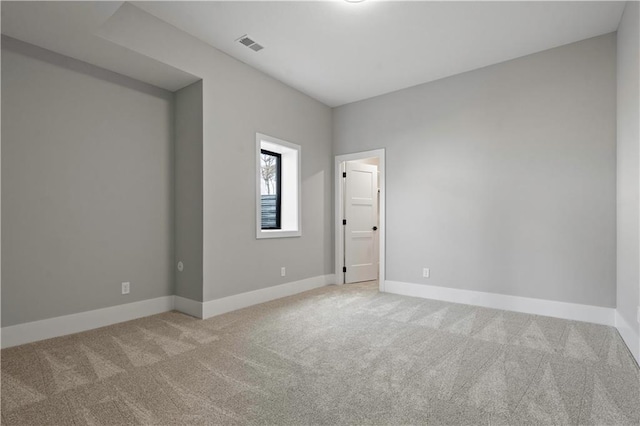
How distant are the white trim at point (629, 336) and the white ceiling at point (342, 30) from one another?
2807 mm

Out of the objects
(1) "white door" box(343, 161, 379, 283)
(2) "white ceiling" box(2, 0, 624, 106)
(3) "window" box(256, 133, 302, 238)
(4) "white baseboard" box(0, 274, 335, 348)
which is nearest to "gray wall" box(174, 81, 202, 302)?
(4) "white baseboard" box(0, 274, 335, 348)

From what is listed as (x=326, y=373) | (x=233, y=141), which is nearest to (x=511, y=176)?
(x=326, y=373)

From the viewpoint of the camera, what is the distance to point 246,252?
13.0ft

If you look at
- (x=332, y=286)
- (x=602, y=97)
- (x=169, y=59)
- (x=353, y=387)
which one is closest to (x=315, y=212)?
(x=332, y=286)

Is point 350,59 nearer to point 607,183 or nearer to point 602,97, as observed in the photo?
point 602,97

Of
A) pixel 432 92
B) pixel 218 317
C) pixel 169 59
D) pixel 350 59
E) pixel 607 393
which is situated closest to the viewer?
pixel 607 393

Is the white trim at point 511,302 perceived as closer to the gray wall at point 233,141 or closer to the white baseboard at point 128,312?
the gray wall at point 233,141

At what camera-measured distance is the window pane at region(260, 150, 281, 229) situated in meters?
4.73

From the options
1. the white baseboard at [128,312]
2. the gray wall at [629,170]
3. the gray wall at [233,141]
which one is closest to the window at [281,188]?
the gray wall at [233,141]

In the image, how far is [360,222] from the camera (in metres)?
5.57

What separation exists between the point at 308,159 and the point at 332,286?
6.80 feet

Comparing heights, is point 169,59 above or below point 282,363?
above

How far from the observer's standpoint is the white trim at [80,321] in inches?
106

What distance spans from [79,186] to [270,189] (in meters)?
2.35
